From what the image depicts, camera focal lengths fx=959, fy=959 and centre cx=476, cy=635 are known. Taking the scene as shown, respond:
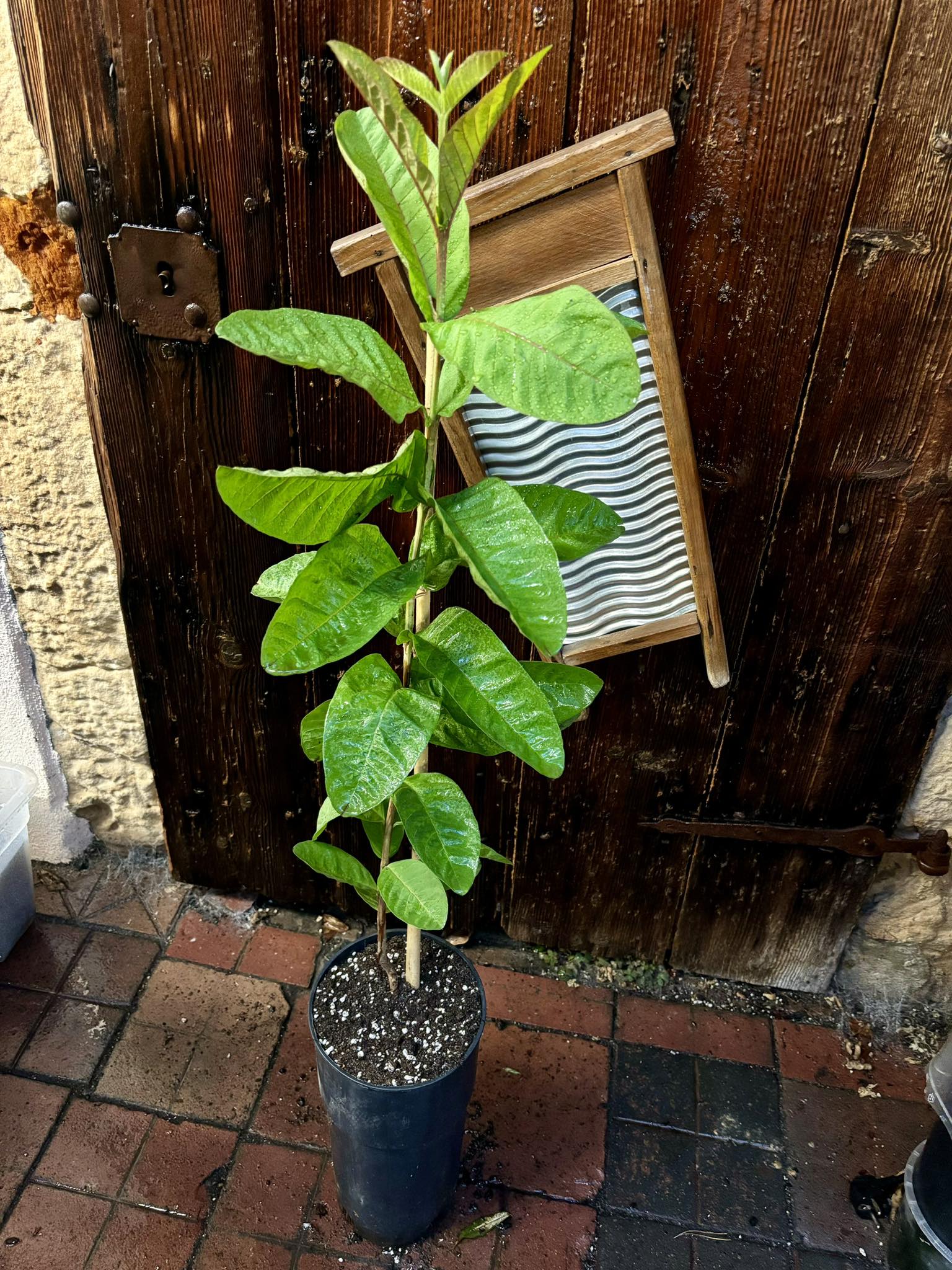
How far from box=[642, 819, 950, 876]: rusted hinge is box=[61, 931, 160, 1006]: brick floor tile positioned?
1.42 m

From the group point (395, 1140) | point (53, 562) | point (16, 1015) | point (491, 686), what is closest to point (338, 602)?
point (491, 686)

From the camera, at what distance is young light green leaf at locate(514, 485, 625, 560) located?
1503mm

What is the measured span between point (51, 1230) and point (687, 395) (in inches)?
86.5

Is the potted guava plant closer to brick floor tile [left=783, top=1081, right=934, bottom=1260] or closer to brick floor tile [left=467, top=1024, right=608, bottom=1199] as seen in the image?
brick floor tile [left=467, top=1024, right=608, bottom=1199]

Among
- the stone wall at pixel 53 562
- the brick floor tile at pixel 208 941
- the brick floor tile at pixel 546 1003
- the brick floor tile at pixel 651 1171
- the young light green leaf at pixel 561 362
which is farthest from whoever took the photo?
the brick floor tile at pixel 208 941

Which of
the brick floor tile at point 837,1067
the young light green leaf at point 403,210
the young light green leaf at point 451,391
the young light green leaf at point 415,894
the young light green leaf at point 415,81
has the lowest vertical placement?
the brick floor tile at point 837,1067

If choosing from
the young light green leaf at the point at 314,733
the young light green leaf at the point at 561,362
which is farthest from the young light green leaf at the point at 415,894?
the young light green leaf at the point at 561,362

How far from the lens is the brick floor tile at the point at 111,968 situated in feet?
8.30

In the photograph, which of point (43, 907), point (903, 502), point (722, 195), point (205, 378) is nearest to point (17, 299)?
point (205, 378)

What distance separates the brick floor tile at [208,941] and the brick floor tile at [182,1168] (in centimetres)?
45

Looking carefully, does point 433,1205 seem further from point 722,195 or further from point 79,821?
point 722,195

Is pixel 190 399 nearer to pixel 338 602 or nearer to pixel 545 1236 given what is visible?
pixel 338 602

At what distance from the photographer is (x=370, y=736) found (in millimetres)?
1376

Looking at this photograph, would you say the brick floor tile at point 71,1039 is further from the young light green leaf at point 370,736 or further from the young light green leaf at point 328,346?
the young light green leaf at point 328,346
